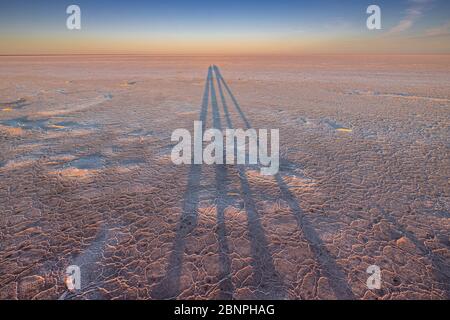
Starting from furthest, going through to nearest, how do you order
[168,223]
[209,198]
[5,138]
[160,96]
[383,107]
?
[160,96]
[383,107]
[5,138]
[209,198]
[168,223]

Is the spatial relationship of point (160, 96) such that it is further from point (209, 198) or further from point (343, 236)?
point (343, 236)

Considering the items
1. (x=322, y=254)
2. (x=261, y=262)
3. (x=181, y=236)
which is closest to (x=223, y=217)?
(x=181, y=236)

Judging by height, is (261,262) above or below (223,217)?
below

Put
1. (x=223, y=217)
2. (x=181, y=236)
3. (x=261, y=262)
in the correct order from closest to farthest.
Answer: (x=261, y=262) → (x=181, y=236) → (x=223, y=217)

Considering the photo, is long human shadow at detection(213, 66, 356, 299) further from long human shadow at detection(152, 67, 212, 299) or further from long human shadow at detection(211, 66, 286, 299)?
long human shadow at detection(152, 67, 212, 299)

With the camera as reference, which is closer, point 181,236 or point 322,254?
point 322,254

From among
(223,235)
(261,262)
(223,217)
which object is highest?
(223,217)

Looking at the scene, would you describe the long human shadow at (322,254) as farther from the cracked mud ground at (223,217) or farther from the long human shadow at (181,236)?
the long human shadow at (181,236)

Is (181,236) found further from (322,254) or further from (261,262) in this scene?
(322,254)
